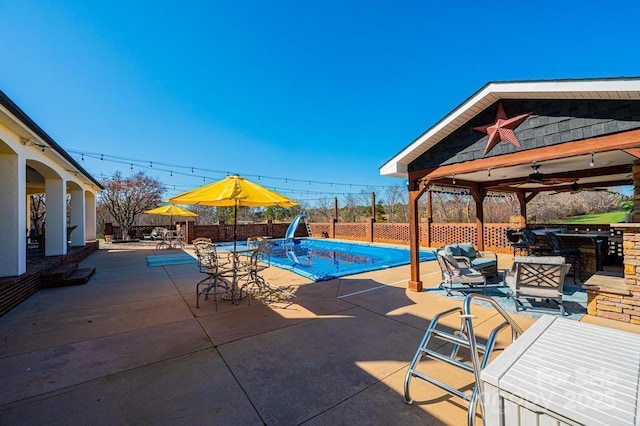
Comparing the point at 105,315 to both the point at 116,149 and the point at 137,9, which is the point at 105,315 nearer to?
the point at 137,9

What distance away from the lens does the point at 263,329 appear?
360 cm

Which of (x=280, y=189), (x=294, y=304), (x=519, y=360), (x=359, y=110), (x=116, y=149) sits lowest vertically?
(x=294, y=304)

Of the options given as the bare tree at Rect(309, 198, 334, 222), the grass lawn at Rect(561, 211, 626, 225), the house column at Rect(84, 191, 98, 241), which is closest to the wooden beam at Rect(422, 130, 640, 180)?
the grass lawn at Rect(561, 211, 626, 225)

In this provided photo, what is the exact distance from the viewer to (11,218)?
5230 mm

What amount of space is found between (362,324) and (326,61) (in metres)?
11.7

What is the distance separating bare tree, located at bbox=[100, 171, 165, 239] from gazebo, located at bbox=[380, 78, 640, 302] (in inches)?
699

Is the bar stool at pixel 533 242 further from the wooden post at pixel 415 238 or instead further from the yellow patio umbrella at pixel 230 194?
the yellow patio umbrella at pixel 230 194

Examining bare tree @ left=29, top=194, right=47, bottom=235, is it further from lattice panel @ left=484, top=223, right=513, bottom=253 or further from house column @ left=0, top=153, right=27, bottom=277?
lattice panel @ left=484, top=223, right=513, bottom=253

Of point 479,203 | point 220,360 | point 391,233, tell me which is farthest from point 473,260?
point 391,233

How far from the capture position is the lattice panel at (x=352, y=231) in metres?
16.2

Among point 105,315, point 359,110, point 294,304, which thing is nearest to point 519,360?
point 294,304

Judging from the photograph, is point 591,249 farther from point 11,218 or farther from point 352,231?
point 11,218

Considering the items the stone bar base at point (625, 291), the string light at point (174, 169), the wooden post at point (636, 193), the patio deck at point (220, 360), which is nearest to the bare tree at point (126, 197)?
the string light at point (174, 169)

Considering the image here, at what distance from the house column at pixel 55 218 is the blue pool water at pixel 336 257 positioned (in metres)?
6.42
